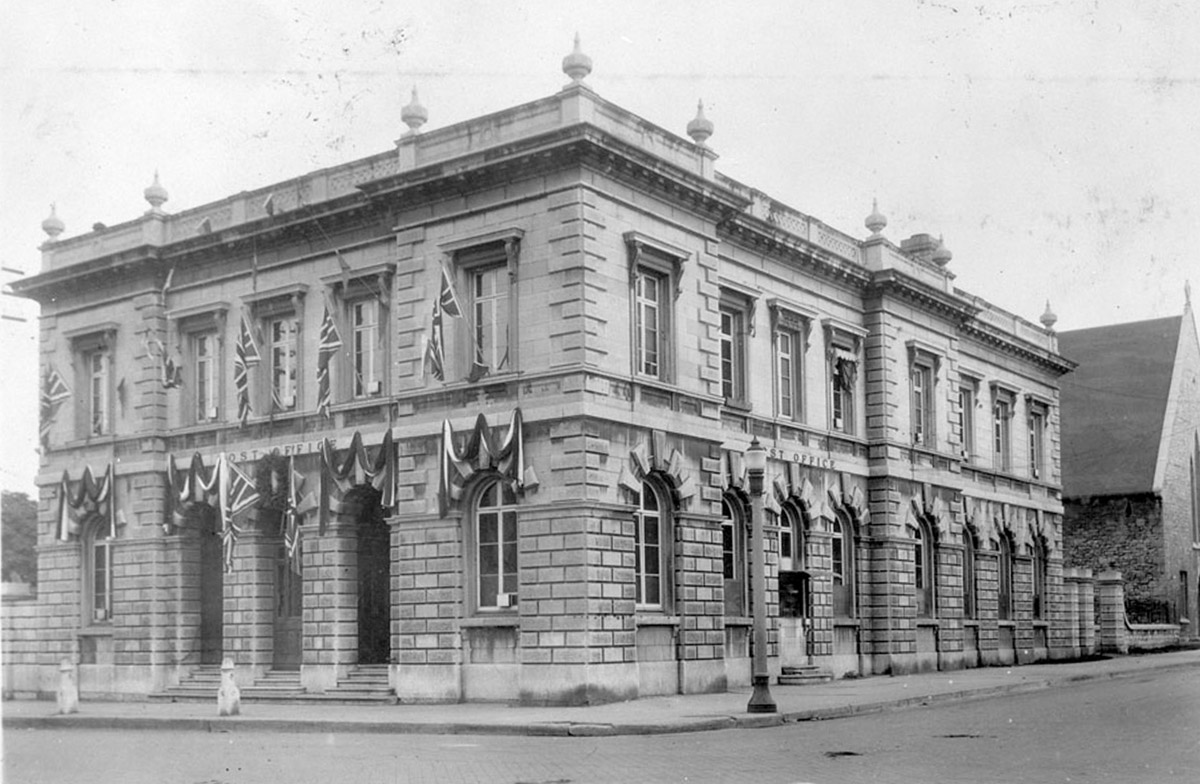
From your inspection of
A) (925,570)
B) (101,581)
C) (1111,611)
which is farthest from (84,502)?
(1111,611)

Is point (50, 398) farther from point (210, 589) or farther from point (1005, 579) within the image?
point (1005, 579)

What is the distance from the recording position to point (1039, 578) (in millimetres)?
47688

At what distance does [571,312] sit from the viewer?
26156 millimetres

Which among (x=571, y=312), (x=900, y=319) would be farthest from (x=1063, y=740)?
(x=900, y=319)

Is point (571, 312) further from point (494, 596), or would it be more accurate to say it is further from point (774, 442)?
point (774, 442)

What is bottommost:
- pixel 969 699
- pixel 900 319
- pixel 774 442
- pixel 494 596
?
pixel 969 699

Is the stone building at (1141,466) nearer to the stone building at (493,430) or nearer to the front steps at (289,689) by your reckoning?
the stone building at (493,430)

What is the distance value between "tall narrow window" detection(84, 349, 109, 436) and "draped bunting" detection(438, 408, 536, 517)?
36.7 ft

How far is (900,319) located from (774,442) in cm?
725

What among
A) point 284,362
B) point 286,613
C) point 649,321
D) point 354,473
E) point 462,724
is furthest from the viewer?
point 284,362

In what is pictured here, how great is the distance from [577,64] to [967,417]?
21.2 meters

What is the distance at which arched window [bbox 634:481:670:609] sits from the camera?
90.9ft

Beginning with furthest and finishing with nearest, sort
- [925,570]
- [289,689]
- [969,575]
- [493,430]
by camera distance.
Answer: [969,575] < [925,570] < [289,689] < [493,430]

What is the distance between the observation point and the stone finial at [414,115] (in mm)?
28969
